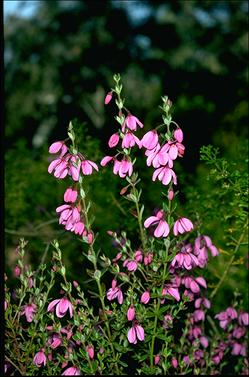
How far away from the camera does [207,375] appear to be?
337cm

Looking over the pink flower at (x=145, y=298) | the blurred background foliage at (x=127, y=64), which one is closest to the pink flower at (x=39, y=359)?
the pink flower at (x=145, y=298)

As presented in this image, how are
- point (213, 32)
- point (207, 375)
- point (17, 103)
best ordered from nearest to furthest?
point (207, 375) < point (213, 32) < point (17, 103)

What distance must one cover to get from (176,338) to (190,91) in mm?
6426

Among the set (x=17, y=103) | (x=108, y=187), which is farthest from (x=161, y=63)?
(x=108, y=187)

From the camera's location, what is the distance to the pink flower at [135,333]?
8.14ft

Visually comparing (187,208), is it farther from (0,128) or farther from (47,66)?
(47,66)

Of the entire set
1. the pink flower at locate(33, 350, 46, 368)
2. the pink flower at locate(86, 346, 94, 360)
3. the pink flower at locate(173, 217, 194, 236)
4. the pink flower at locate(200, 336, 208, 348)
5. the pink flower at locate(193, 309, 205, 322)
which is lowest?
the pink flower at locate(200, 336, 208, 348)

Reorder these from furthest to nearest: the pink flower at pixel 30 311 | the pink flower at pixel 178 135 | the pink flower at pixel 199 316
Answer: the pink flower at pixel 199 316 → the pink flower at pixel 30 311 → the pink flower at pixel 178 135

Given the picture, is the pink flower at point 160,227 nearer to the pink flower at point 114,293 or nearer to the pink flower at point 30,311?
the pink flower at point 114,293

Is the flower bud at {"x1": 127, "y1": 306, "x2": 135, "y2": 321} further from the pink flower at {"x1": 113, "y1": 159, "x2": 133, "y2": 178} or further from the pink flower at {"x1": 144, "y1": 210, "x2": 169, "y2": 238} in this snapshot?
the pink flower at {"x1": 113, "y1": 159, "x2": 133, "y2": 178}

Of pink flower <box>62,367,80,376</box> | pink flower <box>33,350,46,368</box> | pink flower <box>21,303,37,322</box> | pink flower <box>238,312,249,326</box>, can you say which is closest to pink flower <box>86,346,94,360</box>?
pink flower <box>62,367,80,376</box>

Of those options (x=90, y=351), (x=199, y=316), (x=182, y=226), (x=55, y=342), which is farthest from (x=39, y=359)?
(x=199, y=316)

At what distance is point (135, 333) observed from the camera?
2.51 m

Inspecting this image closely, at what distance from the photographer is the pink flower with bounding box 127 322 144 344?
2.48m
